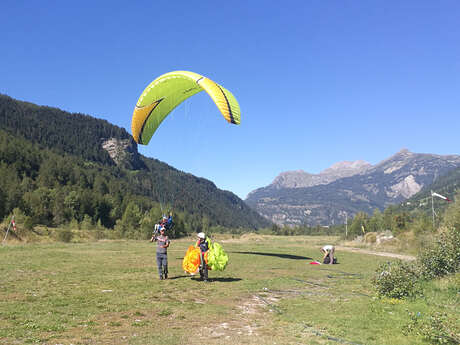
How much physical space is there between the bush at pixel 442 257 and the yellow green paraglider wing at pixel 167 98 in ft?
32.0

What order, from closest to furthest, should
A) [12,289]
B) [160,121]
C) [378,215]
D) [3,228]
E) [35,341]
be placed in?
[35,341] → [12,289] → [160,121] → [3,228] → [378,215]

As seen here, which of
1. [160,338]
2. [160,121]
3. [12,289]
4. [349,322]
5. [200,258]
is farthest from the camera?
[160,121]

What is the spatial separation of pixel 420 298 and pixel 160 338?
8.15m

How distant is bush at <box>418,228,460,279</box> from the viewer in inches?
497

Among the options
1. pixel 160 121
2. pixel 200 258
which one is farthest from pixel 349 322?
pixel 160 121

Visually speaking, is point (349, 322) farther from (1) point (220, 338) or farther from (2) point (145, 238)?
(2) point (145, 238)

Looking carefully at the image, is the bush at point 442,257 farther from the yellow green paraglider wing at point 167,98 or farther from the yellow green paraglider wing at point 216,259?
the yellow green paraglider wing at point 167,98

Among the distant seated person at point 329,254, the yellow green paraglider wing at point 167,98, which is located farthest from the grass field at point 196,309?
the distant seated person at point 329,254

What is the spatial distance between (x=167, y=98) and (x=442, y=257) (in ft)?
51.6

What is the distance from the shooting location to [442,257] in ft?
42.4

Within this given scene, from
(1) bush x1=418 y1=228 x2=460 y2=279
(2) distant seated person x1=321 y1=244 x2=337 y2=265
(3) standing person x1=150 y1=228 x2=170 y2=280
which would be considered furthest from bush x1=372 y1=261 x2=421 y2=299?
(2) distant seated person x1=321 y1=244 x2=337 y2=265

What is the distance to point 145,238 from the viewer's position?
62531 mm

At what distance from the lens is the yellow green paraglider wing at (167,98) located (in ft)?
57.3

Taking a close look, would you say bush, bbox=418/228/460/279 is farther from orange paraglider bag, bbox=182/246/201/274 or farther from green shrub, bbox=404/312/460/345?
orange paraglider bag, bbox=182/246/201/274
